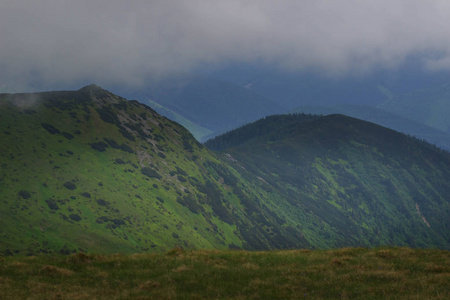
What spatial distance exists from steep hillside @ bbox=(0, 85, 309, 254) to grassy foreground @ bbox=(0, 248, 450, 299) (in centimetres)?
8146

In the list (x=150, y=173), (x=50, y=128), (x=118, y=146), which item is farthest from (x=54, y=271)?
(x=118, y=146)

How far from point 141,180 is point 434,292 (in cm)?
15418

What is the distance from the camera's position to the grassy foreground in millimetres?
16922

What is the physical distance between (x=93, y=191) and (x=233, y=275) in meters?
127

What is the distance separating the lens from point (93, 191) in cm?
13738

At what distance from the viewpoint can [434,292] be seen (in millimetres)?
16781

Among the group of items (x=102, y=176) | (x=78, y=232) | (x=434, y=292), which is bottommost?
(x=78, y=232)

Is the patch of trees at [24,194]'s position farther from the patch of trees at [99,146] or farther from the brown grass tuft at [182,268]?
the brown grass tuft at [182,268]

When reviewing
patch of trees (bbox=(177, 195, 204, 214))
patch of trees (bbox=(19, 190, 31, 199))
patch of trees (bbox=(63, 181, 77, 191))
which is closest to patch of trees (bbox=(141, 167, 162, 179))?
patch of trees (bbox=(177, 195, 204, 214))

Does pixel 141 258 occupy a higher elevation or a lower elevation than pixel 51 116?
lower

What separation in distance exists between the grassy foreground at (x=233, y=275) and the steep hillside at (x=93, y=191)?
81460 millimetres

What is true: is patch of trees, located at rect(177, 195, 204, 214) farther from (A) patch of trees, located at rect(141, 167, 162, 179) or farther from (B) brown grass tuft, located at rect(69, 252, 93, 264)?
(B) brown grass tuft, located at rect(69, 252, 93, 264)

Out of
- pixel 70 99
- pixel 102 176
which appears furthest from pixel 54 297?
pixel 70 99

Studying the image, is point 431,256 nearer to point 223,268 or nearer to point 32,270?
point 223,268
